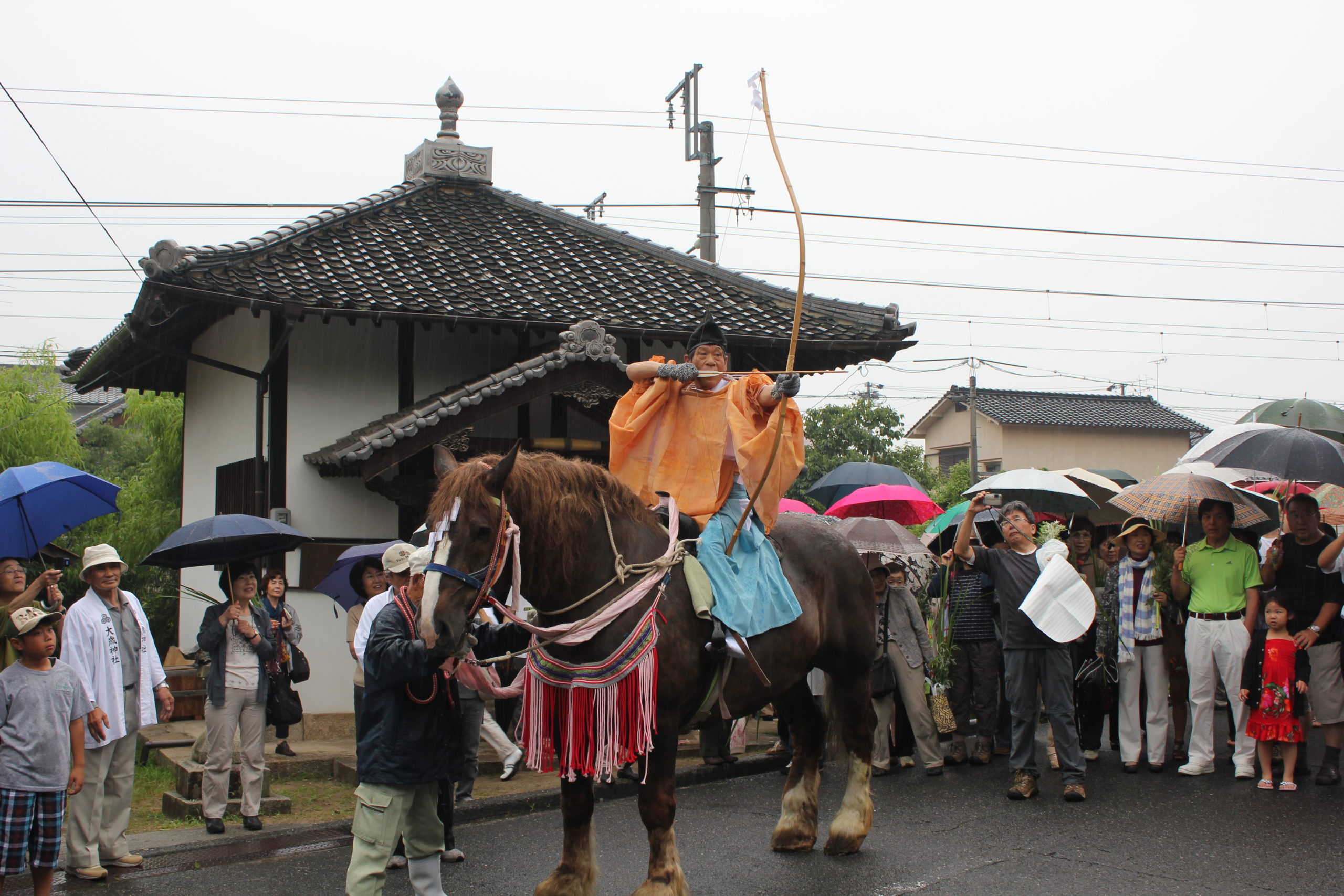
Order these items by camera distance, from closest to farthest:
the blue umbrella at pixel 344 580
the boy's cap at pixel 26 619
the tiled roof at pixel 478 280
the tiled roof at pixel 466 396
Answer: the boy's cap at pixel 26 619
the blue umbrella at pixel 344 580
the tiled roof at pixel 466 396
the tiled roof at pixel 478 280

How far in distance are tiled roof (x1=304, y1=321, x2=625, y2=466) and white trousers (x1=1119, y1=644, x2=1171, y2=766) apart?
16.3ft

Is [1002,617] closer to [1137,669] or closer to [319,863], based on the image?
[1137,669]

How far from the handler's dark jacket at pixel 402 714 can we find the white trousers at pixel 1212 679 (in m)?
5.73

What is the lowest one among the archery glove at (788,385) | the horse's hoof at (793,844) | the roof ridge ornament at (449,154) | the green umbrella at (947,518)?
the horse's hoof at (793,844)

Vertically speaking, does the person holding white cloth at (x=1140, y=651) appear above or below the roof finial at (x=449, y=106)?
below

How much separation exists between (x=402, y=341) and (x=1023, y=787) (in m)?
7.48

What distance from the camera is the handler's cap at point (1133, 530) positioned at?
27.2 feet

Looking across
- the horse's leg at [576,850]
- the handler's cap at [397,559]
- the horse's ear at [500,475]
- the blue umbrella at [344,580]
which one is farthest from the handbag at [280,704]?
the horse's ear at [500,475]

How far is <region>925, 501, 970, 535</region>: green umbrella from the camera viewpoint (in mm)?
9867

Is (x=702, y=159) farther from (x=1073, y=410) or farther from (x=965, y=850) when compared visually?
(x=1073, y=410)

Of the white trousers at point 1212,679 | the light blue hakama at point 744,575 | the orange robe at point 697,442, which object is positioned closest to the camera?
the light blue hakama at point 744,575

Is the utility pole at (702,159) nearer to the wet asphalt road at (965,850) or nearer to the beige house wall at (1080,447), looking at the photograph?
the wet asphalt road at (965,850)

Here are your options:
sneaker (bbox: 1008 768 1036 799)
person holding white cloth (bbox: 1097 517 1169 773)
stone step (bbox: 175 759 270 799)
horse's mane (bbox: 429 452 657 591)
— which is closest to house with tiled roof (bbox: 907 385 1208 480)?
person holding white cloth (bbox: 1097 517 1169 773)

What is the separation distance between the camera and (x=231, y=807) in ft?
24.7
